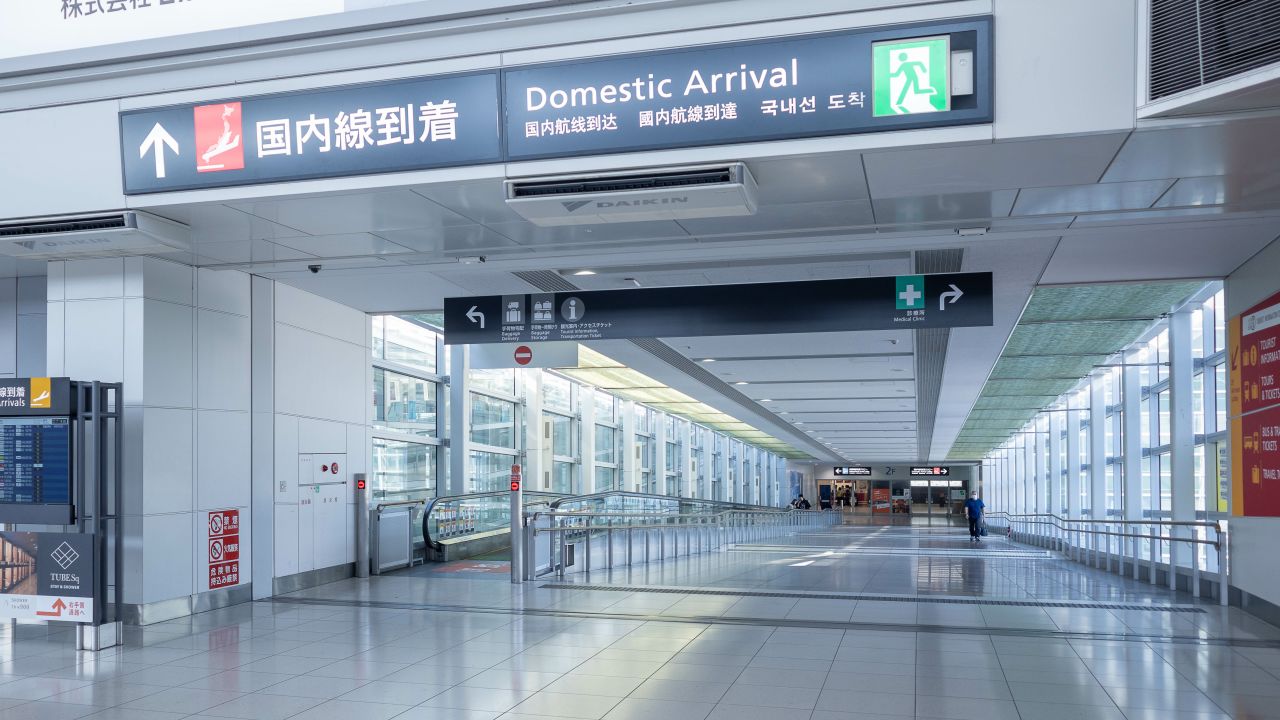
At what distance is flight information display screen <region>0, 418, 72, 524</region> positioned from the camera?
7.21 meters

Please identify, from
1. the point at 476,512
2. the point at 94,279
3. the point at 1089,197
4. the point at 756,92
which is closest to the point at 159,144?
the point at 94,279

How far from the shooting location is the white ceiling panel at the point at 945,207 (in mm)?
6465

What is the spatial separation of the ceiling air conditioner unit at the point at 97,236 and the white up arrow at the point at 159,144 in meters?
0.42

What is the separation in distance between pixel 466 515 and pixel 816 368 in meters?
5.92

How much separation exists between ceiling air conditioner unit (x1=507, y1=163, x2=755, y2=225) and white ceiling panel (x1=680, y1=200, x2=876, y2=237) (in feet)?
3.09

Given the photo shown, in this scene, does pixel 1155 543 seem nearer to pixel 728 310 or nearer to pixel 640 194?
pixel 728 310

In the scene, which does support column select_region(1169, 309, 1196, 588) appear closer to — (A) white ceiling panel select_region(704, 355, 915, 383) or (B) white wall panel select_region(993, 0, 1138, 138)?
(A) white ceiling panel select_region(704, 355, 915, 383)

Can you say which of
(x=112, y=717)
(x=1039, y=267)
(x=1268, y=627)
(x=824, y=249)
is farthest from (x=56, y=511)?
(x=1268, y=627)

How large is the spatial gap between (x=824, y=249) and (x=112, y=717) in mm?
5977

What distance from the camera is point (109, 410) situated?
7.47 meters

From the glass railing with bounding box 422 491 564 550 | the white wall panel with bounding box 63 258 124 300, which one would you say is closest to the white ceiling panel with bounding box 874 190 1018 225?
the white wall panel with bounding box 63 258 124 300

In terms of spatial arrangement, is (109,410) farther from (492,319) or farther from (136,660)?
(492,319)

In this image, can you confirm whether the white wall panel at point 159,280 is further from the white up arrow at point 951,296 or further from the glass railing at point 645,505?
the glass railing at point 645,505

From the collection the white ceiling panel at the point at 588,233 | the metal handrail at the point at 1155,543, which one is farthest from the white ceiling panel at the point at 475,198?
the metal handrail at the point at 1155,543
